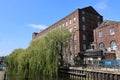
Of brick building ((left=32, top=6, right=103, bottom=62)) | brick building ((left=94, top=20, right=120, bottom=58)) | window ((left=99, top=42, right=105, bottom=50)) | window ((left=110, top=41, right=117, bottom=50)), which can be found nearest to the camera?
brick building ((left=94, top=20, right=120, bottom=58))

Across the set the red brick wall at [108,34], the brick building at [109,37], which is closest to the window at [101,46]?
the brick building at [109,37]

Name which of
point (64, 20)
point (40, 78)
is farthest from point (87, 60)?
point (64, 20)

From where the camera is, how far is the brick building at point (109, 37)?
50.7m

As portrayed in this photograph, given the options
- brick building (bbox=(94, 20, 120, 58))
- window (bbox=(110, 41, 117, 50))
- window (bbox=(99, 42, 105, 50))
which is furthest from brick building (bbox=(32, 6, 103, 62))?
window (bbox=(110, 41, 117, 50))

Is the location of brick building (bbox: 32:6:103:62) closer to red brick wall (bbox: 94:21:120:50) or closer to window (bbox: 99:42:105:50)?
red brick wall (bbox: 94:21:120:50)

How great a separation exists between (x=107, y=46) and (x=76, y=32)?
14.7m

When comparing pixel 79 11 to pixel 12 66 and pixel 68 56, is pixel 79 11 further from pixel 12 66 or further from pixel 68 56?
pixel 12 66

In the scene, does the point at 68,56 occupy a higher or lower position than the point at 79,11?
lower

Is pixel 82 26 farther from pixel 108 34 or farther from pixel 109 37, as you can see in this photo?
pixel 109 37

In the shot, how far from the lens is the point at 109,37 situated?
5347 cm

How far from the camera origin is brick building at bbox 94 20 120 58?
50.7 m

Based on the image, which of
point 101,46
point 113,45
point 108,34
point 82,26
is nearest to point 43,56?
point 113,45

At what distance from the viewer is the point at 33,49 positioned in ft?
154

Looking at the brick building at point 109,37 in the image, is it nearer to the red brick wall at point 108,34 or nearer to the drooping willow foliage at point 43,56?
the red brick wall at point 108,34
